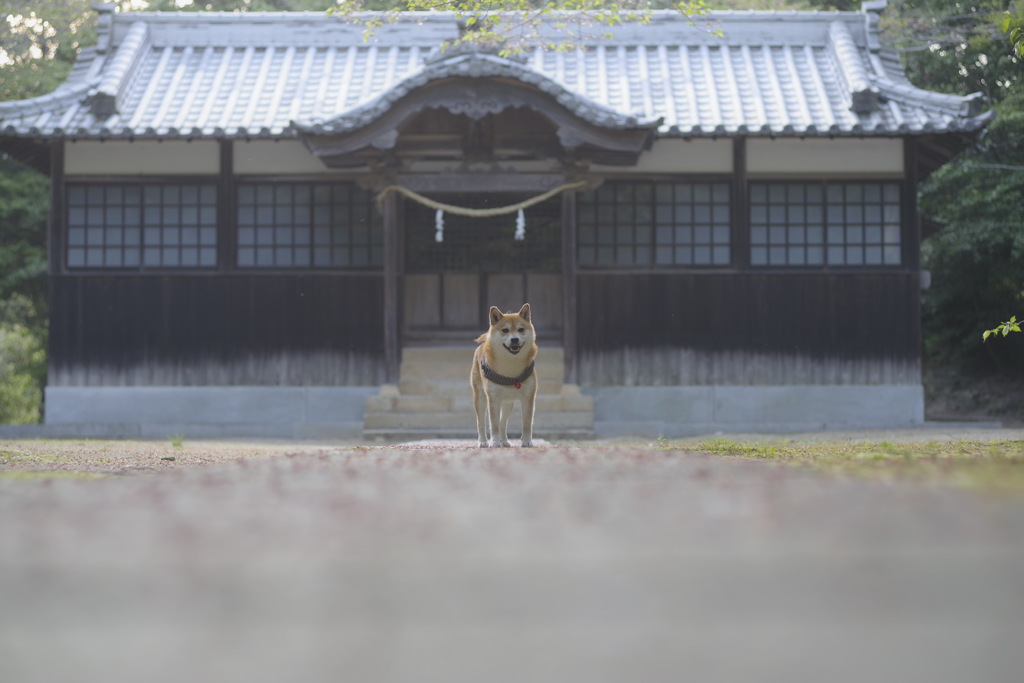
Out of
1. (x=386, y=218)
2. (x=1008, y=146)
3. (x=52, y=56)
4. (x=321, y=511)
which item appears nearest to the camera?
(x=321, y=511)

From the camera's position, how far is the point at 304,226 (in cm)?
1617

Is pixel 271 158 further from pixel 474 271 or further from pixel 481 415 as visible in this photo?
pixel 481 415

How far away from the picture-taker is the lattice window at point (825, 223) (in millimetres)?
15938

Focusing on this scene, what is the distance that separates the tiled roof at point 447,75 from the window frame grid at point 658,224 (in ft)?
3.65

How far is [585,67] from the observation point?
57.0ft

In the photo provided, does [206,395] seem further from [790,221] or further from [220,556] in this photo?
[220,556]

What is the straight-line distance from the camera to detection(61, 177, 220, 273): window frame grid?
16141 mm

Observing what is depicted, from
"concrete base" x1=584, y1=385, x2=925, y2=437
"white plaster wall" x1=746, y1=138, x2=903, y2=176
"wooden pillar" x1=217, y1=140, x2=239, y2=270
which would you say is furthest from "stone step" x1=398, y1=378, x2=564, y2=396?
"white plaster wall" x1=746, y1=138, x2=903, y2=176

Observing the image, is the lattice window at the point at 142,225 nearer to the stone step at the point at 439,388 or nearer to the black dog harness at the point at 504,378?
the stone step at the point at 439,388

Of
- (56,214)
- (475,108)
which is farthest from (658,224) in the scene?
(56,214)

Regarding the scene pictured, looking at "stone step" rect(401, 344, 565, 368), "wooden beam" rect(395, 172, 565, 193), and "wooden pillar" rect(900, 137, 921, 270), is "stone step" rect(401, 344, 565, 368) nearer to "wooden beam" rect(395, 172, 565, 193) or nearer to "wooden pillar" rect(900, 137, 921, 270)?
"wooden beam" rect(395, 172, 565, 193)

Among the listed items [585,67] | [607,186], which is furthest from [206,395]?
[585,67]

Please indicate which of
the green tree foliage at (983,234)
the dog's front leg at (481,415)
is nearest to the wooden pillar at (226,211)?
the dog's front leg at (481,415)

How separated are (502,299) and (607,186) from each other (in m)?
2.39
